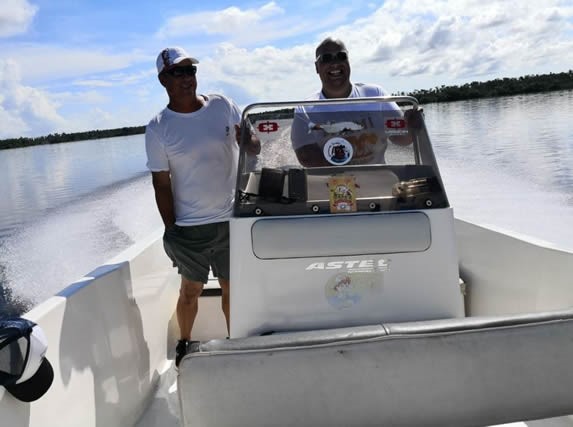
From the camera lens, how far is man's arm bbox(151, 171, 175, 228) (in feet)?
7.38

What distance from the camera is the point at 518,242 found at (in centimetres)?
223

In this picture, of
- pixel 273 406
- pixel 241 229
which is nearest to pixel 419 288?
pixel 241 229

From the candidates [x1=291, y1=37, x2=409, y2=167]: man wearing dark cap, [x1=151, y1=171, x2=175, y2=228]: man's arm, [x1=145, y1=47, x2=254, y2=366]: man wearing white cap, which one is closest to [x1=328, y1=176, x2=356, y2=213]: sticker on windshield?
[x1=291, y1=37, x2=409, y2=167]: man wearing dark cap

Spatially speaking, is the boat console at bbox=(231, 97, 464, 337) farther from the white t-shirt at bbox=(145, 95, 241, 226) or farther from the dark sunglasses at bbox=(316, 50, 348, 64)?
the dark sunglasses at bbox=(316, 50, 348, 64)

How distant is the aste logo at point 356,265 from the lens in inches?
67.8

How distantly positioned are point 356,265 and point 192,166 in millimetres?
900

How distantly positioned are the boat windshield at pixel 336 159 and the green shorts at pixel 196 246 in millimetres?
535

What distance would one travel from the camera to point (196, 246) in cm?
233

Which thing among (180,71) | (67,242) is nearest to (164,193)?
(180,71)

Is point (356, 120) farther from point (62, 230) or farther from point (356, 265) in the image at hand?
point (62, 230)

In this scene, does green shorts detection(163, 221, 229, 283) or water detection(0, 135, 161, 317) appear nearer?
green shorts detection(163, 221, 229, 283)

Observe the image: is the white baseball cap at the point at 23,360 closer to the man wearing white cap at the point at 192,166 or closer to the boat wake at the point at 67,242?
the man wearing white cap at the point at 192,166

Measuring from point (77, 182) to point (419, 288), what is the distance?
628 inches

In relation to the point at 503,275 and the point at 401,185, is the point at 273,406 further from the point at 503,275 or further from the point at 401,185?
the point at 503,275
